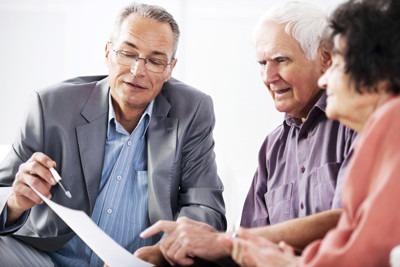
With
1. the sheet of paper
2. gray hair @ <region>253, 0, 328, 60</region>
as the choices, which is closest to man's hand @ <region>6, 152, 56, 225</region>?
the sheet of paper

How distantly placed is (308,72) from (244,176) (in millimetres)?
2094

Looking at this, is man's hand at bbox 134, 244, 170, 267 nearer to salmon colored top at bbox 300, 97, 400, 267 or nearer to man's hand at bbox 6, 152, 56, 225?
man's hand at bbox 6, 152, 56, 225

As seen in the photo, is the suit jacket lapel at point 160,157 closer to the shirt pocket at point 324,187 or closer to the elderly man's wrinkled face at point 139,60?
the elderly man's wrinkled face at point 139,60

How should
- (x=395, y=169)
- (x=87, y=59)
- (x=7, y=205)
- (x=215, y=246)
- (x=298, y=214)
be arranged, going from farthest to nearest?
1. (x=87, y=59)
2. (x=7, y=205)
3. (x=298, y=214)
4. (x=215, y=246)
5. (x=395, y=169)

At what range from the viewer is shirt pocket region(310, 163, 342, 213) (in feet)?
6.36

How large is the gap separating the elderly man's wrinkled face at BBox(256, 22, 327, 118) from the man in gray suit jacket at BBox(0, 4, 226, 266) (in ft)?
1.42

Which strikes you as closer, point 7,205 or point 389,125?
point 389,125

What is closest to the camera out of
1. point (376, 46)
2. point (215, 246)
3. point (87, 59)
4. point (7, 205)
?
point (376, 46)

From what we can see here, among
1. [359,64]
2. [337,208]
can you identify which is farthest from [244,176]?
[359,64]

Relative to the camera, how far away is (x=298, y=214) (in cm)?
207

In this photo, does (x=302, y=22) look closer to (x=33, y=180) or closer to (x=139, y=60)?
(x=139, y=60)

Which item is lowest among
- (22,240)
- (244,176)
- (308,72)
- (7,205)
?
(244,176)

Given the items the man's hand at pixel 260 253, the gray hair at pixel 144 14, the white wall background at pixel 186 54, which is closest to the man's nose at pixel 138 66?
the gray hair at pixel 144 14

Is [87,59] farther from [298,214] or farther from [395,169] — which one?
[395,169]
